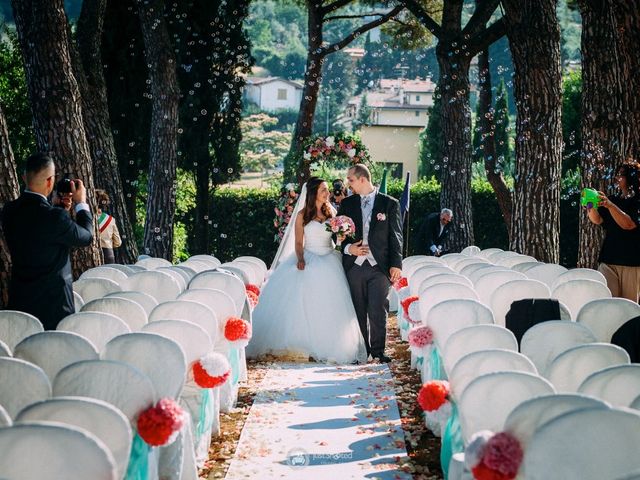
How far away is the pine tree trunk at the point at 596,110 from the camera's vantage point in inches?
375

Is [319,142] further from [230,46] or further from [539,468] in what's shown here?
[539,468]

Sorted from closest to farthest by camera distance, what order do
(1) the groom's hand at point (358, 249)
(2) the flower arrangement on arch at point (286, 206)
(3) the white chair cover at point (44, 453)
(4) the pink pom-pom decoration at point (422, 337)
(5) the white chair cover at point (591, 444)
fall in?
1. (3) the white chair cover at point (44, 453)
2. (5) the white chair cover at point (591, 444)
3. (4) the pink pom-pom decoration at point (422, 337)
4. (1) the groom's hand at point (358, 249)
5. (2) the flower arrangement on arch at point (286, 206)

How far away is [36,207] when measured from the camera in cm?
566

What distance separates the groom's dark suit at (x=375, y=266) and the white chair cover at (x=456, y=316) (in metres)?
3.16

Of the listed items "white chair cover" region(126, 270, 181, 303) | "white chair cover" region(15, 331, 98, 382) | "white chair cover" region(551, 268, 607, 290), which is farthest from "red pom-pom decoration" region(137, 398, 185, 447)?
"white chair cover" region(551, 268, 607, 290)

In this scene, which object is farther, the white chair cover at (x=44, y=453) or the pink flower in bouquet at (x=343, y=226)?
the pink flower in bouquet at (x=343, y=226)

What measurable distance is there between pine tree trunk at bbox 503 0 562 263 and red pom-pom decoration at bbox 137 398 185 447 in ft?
27.3

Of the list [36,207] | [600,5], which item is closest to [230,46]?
[600,5]

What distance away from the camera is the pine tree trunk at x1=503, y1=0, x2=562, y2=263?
1096cm

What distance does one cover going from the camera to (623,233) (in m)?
7.70

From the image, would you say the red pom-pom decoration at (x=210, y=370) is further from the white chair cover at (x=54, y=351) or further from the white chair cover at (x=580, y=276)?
the white chair cover at (x=580, y=276)

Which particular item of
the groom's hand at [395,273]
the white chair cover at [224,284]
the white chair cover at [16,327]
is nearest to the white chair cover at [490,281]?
the groom's hand at [395,273]

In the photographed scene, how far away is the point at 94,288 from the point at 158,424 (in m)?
3.26

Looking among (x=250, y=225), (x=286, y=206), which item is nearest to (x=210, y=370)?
(x=286, y=206)
